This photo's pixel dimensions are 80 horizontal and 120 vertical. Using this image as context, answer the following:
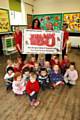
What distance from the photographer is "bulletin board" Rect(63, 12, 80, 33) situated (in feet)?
28.6

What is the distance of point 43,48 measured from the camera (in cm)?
431

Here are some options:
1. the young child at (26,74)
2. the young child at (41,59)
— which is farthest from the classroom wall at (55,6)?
the young child at (26,74)

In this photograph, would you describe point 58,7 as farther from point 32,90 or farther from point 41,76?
point 32,90

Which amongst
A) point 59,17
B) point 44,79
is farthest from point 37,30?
point 59,17

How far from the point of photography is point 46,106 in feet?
8.78

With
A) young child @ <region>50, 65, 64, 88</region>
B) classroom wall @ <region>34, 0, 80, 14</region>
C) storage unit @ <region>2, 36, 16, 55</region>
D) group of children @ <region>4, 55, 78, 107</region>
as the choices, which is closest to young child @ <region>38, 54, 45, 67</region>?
group of children @ <region>4, 55, 78, 107</region>

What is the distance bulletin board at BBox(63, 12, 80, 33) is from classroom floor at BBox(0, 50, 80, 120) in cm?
597

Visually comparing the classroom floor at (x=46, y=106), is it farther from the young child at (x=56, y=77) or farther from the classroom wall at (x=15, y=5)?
the classroom wall at (x=15, y=5)

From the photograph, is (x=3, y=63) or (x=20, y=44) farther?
(x=3, y=63)

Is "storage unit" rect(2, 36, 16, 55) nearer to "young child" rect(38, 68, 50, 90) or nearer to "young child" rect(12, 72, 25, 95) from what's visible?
"young child" rect(38, 68, 50, 90)

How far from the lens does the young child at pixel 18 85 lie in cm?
306

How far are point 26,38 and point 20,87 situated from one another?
5.32 ft

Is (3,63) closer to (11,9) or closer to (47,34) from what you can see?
(47,34)

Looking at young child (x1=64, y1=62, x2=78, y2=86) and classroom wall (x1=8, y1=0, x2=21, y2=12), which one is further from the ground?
classroom wall (x1=8, y1=0, x2=21, y2=12)
